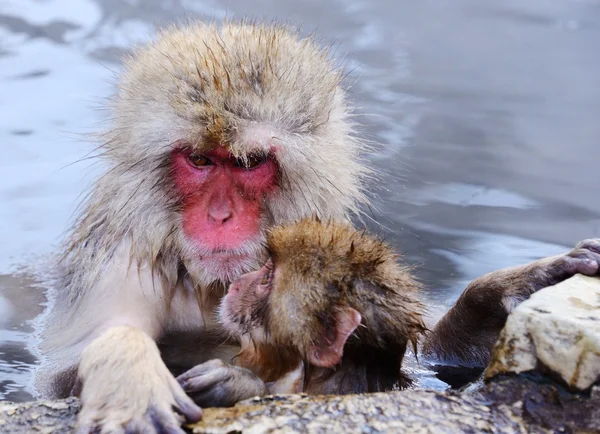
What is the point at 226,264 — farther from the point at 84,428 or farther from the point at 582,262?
the point at 582,262

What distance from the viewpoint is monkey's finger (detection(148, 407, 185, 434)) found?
8.96ft

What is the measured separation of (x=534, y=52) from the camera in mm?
9031

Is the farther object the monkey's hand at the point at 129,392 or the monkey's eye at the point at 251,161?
the monkey's eye at the point at 251,161

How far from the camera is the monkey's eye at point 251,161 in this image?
3643mm

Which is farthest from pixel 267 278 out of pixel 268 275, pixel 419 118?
pixel 419 118

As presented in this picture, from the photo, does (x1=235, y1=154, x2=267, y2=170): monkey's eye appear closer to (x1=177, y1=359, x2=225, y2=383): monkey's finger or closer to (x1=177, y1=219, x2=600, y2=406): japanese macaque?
(x1=177, y1=219, x2=600, y2=406): japanese macaque

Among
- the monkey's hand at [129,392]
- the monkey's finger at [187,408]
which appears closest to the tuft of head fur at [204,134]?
the monkey's hand at [129,392]

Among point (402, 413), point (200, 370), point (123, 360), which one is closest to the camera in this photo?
point (402, 413)

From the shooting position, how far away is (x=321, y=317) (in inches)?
128

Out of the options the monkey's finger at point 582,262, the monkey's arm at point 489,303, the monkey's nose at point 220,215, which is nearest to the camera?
the monkey's finger at point 582,262

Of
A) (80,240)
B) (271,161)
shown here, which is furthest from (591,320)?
(80,240)

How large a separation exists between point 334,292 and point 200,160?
0.80 metres

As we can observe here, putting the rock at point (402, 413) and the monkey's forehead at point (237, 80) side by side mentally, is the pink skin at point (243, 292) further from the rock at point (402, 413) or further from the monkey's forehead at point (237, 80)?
the rock at point (402, 413)

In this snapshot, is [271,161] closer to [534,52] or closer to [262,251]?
[262,251]
